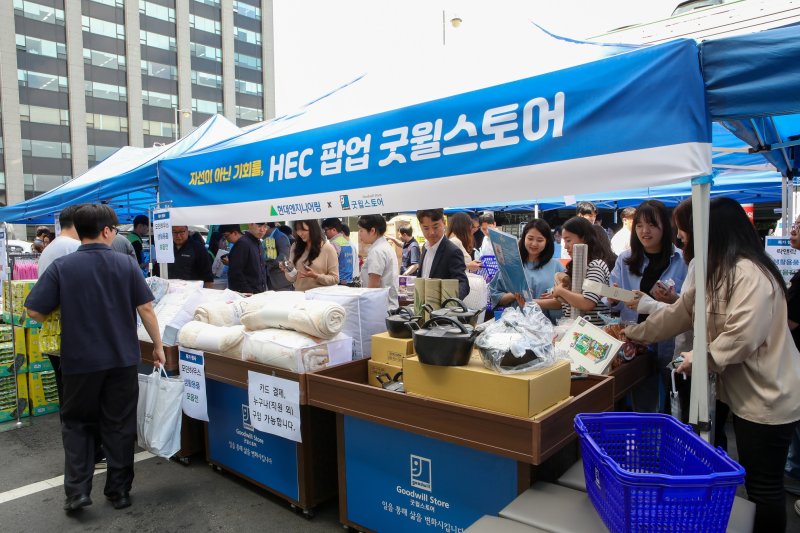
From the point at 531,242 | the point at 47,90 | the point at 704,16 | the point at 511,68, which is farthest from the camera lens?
the point at 47,90

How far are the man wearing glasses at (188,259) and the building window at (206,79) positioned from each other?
137ft

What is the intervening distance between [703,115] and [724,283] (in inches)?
25.3

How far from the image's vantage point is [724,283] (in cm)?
197

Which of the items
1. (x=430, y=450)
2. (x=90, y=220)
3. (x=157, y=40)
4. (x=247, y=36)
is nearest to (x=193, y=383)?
(x=90, y=220)

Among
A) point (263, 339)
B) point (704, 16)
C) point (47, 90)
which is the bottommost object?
point (263, 339)

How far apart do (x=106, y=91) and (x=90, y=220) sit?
40.1 metres

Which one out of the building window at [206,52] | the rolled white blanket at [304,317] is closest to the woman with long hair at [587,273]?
the rolled white blanket at [304,317]

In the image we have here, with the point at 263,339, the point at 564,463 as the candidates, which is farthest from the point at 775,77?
the point at 263,339

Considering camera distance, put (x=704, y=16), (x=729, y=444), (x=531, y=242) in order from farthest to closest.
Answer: (x=704, y=16)
(x=729, y=444)
(x=531, y=242)

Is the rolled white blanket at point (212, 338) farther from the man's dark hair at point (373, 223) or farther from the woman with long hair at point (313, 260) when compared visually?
the man's dark hair at point (373, 223)

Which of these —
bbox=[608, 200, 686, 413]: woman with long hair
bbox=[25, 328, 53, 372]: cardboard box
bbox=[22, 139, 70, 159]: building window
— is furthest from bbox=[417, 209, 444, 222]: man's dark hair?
bbox=[22, 139, 70, 159]: building window

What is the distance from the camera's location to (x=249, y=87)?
4575 cm

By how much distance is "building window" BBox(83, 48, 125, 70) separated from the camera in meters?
35.6

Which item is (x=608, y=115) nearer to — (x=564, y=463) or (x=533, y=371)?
(x=533, y=371)
